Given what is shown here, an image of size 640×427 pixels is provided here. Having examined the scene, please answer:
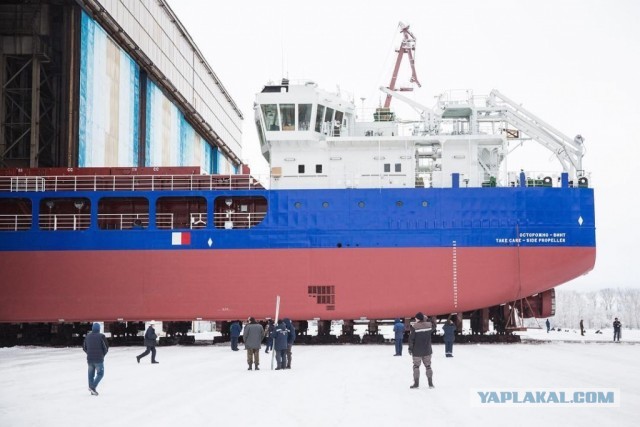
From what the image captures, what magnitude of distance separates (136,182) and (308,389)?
1859 centimetres

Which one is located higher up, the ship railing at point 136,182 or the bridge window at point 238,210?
the ship railing at point 136,182

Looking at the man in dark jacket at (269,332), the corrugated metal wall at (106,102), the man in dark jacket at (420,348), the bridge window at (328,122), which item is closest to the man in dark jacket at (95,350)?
the man in dark jacket at (269,332)

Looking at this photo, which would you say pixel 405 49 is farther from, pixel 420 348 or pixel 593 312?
pixel 593 312

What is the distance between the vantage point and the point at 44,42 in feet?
124

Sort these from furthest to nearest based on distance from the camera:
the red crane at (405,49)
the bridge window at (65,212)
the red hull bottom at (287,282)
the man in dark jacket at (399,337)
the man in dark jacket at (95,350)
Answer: the red crane at (405,49)
the bridge window at (65,212)
the red hull bottom at (287,282)
the man in dark jacket at (399,337)
the man in dark jacket at (95,350)

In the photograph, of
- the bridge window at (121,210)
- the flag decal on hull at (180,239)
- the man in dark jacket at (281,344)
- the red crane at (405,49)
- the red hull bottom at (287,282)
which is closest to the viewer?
the man in dark jacket at (281,344)

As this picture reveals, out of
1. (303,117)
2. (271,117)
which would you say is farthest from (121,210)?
(303,117)

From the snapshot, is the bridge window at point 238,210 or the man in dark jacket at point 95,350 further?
the bridge window at point 238,210

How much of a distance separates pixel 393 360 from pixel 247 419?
1047 centimetres

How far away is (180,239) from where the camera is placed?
Result: 28469 millimetres

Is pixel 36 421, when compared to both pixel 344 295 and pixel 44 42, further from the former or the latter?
pixel 44 42

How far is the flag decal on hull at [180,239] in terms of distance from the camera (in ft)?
93.2

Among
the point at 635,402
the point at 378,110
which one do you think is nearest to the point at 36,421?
the point at 635,402

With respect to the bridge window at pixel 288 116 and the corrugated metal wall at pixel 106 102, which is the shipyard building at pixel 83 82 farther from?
the bridge window at pixel 288 116
